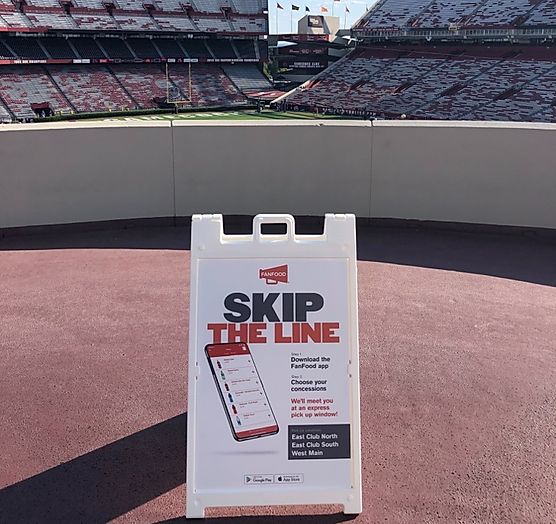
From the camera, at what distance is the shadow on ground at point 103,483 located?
3.07 m

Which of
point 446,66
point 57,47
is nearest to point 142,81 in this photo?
point 57,47

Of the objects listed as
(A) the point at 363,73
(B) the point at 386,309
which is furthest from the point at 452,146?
(A) the point at 363,73

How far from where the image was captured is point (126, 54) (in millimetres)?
48000

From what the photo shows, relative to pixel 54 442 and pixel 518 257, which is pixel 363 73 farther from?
pixel 54 442

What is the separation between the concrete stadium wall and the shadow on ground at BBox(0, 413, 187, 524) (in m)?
4.25

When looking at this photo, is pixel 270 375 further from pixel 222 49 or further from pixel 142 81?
pixel 222 49

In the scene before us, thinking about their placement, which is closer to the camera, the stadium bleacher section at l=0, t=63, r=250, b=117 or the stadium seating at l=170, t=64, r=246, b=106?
the stadium bleacher section at l=0, t=63, r=250, b=117

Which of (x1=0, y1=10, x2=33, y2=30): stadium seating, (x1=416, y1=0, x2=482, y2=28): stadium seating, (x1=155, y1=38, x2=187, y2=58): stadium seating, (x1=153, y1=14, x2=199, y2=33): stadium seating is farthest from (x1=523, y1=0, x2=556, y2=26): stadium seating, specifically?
(x1=0, y1=10, x2=33, y2=30): stadium seating

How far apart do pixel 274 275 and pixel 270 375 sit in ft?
1.45

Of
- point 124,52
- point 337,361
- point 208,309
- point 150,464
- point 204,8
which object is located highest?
point 204,8

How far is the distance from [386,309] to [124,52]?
4679cm

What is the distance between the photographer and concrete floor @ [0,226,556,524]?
3.17 meters

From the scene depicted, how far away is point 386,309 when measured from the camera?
17.7 feet

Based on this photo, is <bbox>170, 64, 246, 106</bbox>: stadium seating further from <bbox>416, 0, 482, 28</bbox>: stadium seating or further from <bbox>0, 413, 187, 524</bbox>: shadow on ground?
<bbox>0, 413, 187, 524</bbox>: shadow on ground
